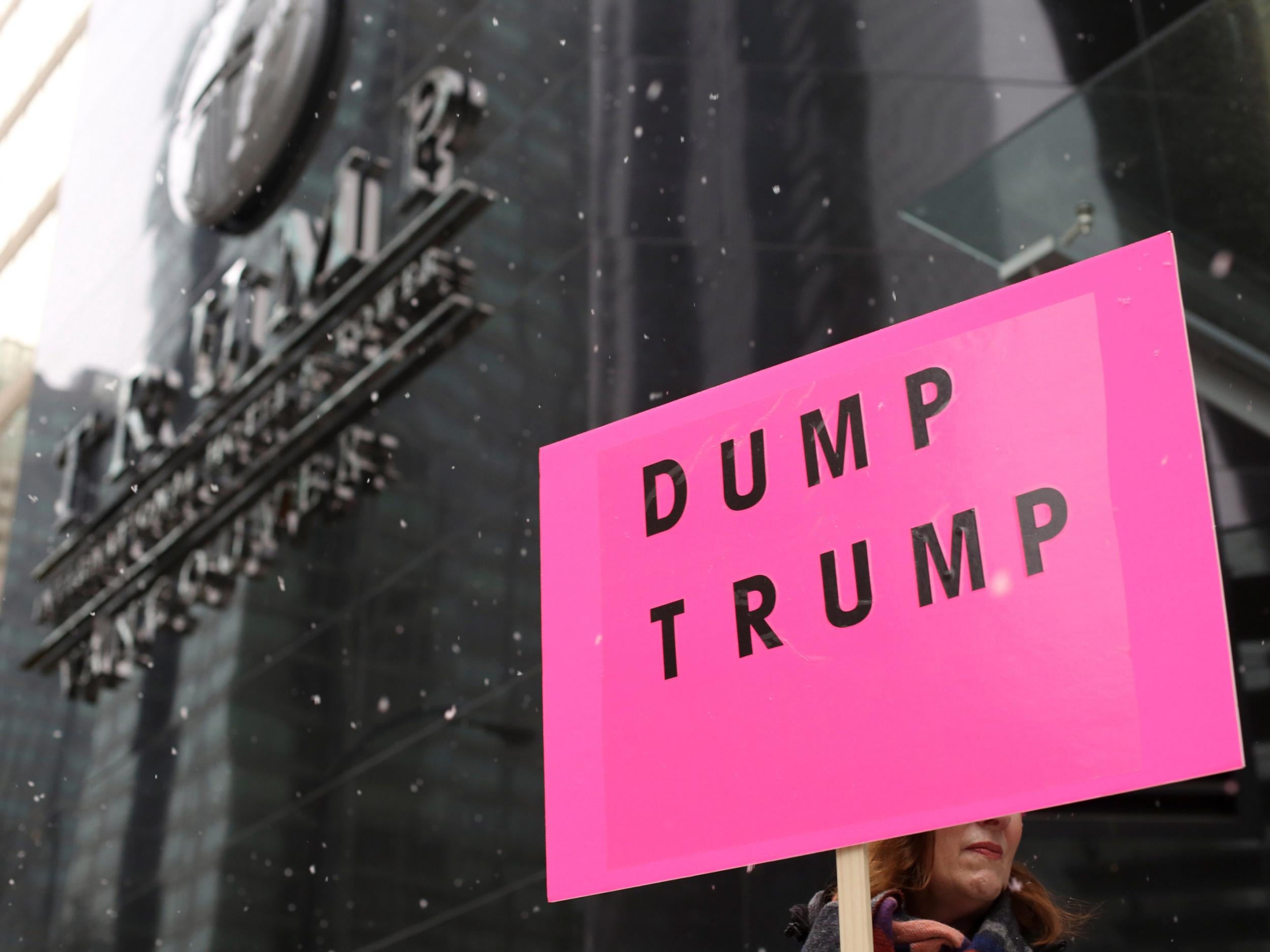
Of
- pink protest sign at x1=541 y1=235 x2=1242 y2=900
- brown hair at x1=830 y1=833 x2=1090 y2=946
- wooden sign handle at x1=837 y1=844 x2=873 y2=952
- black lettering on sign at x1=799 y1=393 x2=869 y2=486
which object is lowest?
wooden sign handle at x1=837 y1=844 x2=873 y2=952

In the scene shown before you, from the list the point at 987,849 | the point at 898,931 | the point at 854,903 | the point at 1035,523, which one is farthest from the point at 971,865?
the point at 1035,523

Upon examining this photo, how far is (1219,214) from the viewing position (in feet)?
21.9

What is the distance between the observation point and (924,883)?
2197 mm

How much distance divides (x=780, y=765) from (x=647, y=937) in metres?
4.67

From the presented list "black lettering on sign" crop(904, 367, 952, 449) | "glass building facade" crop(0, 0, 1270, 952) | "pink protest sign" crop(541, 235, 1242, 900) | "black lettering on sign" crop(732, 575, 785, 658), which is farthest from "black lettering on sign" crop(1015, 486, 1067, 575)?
"glass building facade" crop(0, 0, 1270, 952)

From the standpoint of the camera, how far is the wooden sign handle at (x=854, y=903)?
1.82 m

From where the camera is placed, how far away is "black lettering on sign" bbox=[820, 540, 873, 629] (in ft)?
6.44

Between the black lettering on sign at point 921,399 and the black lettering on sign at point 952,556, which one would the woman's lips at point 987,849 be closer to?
the black lettering on sign at point 952,556

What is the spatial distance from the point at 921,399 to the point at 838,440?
0.11 metres

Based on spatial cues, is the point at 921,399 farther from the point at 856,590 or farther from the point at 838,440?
the point at 856,590

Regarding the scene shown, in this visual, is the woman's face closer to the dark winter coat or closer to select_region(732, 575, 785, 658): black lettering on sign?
the dark winter coat

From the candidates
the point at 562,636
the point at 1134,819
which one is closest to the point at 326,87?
the point at 1134,819

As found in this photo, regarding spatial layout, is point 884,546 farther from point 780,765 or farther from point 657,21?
point 657,21

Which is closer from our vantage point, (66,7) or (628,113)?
Result: (628,113)
